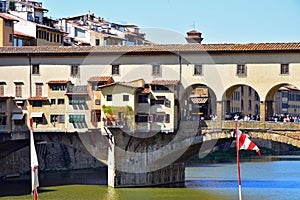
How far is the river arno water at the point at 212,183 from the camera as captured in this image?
4141 cm

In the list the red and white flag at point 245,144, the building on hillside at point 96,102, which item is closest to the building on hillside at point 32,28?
the building on hillside at point 96,102

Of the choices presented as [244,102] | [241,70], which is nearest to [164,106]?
[241,70]

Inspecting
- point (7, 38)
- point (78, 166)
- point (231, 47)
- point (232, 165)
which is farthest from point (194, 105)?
point (231, 47)

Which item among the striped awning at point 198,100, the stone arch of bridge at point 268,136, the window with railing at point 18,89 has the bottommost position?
the stone arch of bridge at point 268,136

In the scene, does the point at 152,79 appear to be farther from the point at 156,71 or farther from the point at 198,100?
the point at 198,100

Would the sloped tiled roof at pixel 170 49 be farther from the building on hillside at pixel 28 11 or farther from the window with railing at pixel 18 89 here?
the building on hillside at pixel 28 11

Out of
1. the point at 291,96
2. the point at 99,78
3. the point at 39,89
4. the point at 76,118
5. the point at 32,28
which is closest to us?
the point at 76,118

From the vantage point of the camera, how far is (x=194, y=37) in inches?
2379

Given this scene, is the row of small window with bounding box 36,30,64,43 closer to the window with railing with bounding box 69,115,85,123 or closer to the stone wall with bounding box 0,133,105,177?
the stone wall with bounding box 0,133,105,177

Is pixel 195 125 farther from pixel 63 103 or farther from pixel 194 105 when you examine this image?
pixel 194 105

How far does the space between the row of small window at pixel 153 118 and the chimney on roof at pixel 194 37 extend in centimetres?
1456

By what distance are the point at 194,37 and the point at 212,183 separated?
54.1 ft

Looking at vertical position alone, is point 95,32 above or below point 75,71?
above

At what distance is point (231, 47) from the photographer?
1752 inches
